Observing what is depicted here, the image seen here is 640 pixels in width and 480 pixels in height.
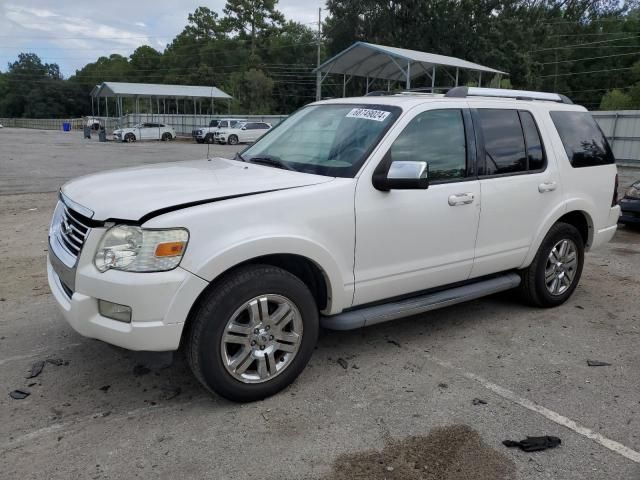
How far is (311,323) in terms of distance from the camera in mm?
3525

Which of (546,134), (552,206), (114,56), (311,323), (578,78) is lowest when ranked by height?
(311,323)

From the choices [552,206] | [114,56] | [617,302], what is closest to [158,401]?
[552,206]

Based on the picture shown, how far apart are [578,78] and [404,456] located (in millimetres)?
70853

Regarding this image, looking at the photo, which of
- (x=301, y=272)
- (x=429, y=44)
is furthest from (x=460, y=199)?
(x=429, y=44)

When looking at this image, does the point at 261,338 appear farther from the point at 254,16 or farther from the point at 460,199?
the point at 254,16

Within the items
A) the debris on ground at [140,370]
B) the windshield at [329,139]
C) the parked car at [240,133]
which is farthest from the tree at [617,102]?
the debris on ground at [140,370]

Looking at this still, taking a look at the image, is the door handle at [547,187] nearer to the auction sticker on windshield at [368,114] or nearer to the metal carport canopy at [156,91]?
the auction sticker on windshield at [368,114]

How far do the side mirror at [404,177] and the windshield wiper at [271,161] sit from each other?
2.06ft

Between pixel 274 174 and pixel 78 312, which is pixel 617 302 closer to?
pixel 274 174

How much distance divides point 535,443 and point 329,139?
2381 mm

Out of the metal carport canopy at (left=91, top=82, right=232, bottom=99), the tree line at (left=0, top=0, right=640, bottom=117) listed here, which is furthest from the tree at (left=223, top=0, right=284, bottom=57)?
the metal carport canopy at (left=91, top=82, right=232, bottom=99)

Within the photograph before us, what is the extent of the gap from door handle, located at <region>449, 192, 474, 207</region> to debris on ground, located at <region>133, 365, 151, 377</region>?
8.06ft

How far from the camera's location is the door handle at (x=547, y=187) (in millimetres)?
4750

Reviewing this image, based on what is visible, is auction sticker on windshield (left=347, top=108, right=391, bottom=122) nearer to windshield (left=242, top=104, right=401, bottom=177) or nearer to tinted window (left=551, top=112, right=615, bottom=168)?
windshield (left=242, top=104, right=401, bottom=177)
